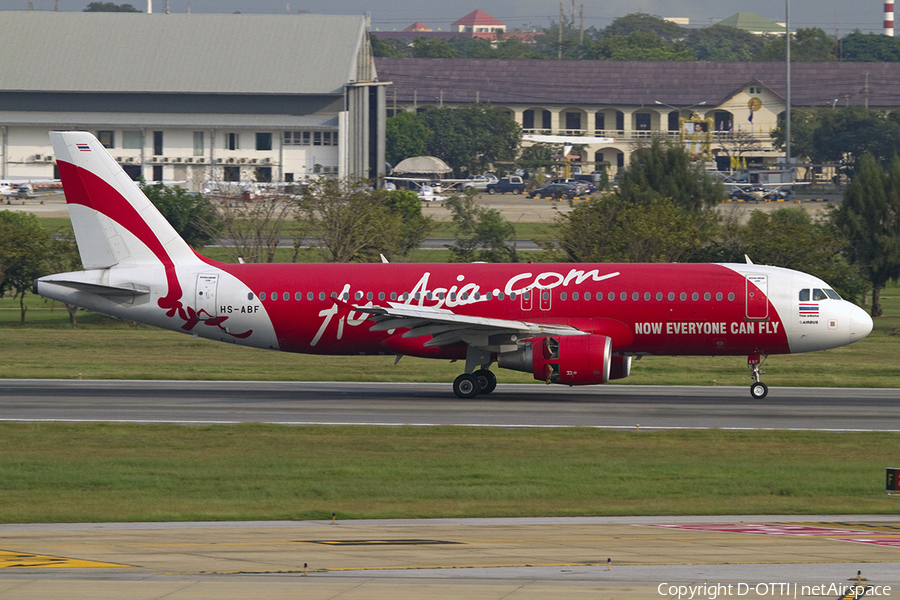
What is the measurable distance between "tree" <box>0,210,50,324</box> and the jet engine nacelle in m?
35.4

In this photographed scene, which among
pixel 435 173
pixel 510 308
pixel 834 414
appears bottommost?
pixel 834 414

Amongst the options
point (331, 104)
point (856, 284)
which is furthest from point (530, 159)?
point (856, 284)

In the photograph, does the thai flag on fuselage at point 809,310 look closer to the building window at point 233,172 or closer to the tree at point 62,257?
the tree at point 62,257

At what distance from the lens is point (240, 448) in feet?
90.8

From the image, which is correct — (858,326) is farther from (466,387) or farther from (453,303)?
(453,303)

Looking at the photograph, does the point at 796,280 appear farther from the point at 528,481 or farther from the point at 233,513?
the point at 233,513

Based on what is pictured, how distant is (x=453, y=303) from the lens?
36.6m

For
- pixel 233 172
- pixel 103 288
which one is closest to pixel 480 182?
pixel 233 172

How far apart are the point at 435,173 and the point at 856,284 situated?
91283mm

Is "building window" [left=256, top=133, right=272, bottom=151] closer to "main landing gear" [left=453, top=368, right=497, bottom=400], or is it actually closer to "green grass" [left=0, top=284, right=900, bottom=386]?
"green grass" [left=0, top=284, right=900, bottom=386]

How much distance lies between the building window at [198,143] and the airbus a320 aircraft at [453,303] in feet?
324

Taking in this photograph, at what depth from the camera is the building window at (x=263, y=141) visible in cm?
13512

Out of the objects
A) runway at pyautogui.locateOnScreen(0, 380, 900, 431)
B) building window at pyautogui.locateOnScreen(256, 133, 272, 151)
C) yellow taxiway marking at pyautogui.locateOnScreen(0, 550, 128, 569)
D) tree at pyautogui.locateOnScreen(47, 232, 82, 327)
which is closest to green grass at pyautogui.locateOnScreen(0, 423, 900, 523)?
runway at pyautogui.locateOnScreen(0, 380, 900, 431)

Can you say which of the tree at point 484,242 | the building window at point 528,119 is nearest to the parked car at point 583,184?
the building window at point 528,119
